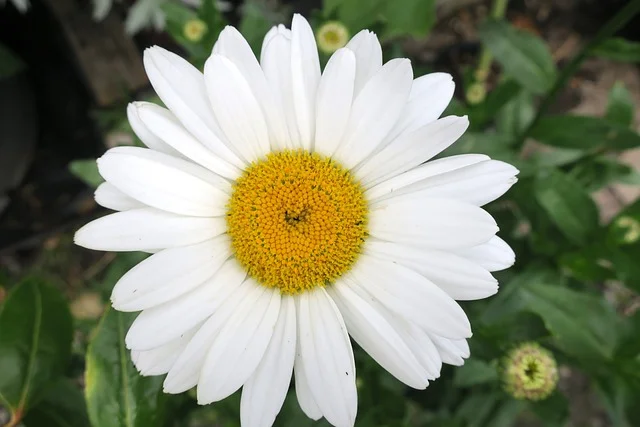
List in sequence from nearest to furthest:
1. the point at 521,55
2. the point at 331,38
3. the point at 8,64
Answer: the point at 331,38, the point at 521,55, the point at 8,64

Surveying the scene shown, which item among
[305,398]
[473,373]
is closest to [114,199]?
[305,398]

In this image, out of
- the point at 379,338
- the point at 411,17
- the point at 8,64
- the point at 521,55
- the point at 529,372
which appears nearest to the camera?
the point at 379,338

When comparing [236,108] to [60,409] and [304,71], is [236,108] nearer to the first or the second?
[304,71]

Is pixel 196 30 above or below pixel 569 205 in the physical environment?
above

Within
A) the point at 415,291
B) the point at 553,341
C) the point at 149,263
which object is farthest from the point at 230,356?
the point at 553,341

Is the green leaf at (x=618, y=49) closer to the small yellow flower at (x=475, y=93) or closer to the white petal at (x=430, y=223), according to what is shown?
the small yellow flower at (x=475, y=93)

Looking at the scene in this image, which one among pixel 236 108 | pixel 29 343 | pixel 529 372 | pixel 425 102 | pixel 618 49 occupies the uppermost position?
pixel 236 108

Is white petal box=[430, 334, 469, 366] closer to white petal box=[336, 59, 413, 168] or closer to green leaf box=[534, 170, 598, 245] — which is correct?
white petal box=[336, 59, 413, 168]

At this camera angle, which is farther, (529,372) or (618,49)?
(618,49)
